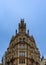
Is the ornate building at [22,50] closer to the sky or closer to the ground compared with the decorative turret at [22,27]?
closer to the ground

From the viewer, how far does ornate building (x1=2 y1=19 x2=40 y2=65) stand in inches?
4446

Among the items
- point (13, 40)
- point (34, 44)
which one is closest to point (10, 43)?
point (13, 40)

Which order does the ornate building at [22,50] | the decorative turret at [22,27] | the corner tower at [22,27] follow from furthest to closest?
the corner tower at [22,27], the decorative turret at [22,27], the ornate building at [22,50]

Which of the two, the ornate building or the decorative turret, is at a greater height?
the decorative turret

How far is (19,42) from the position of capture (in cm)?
11619

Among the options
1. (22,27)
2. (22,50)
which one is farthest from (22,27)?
(22,50)

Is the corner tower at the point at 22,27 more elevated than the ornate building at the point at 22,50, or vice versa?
the corner tower at the point at 22,27

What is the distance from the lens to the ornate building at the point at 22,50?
371 ft

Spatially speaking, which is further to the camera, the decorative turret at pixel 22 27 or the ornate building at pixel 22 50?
the decorative turret at pixel 22 27

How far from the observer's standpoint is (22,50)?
114312 mm

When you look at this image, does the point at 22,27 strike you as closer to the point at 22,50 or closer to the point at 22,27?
the point at 22,27

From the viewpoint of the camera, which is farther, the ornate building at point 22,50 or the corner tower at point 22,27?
the corner tower at point 22,27

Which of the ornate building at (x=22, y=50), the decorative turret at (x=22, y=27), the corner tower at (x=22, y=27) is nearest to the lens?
the ornate building at (x=22, y=50)

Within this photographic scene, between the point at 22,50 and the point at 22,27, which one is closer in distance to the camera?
the point at 22,50
